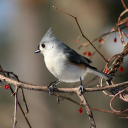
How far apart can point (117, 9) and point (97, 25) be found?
546mm

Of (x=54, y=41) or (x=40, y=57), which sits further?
(x=40, y=57)

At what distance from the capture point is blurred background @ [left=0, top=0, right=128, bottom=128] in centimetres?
369

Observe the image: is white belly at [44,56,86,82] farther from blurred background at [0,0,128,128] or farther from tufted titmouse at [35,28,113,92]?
blurred background at [0,0,128,128]

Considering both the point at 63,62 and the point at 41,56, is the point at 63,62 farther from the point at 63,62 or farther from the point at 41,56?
the point at 41,56

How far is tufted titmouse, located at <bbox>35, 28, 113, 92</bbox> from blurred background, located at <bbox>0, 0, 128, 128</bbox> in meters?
1.56

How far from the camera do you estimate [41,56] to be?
4039 millimetres

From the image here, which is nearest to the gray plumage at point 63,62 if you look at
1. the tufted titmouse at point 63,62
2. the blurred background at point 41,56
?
the tufted titmouse at point 63,62

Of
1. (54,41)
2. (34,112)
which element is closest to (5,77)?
(54,41)

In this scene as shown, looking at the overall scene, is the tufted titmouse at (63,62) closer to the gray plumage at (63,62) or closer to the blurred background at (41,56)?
the gray plumage at (63,62)

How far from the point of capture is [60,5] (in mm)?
4176

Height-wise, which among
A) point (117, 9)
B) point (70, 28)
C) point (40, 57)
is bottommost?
point (40, 57)

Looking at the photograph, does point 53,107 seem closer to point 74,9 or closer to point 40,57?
point 40,57

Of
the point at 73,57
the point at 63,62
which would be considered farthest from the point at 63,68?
the point at 73,57

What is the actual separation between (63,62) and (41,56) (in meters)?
2.17
